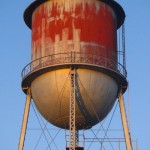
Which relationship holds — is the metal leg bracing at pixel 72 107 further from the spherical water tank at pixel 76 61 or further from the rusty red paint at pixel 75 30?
the rusty red paint at pixel 75 30

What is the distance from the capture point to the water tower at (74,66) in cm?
2456

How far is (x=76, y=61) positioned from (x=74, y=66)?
0.87 ft

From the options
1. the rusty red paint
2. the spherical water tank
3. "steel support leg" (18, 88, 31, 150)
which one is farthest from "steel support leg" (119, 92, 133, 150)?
"steel support leg" (18, 88, 31, 150)

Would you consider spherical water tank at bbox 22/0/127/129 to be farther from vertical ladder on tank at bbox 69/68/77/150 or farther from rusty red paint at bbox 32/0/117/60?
vertical ladder on tank at bbox 69/68/77/150

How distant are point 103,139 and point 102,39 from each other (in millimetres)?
5333

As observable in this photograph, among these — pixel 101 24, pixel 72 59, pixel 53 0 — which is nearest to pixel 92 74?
pixel 72 59

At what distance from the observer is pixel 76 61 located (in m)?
24.6

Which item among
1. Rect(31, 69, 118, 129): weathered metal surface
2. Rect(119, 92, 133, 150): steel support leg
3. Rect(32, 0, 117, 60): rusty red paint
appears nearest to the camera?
Rect(31, 69, 118, 129): weathered metal surface

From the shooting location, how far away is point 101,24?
25.9 meters

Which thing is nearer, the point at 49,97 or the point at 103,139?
the point at 49,97

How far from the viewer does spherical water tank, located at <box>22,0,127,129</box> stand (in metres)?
24.6

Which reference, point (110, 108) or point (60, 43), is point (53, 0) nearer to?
point (60, 43)

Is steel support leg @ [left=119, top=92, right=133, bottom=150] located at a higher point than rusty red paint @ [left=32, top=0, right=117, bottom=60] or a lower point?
lower

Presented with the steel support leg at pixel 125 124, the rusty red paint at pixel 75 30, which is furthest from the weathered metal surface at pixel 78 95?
the rusty red paint at pixel 75 30
